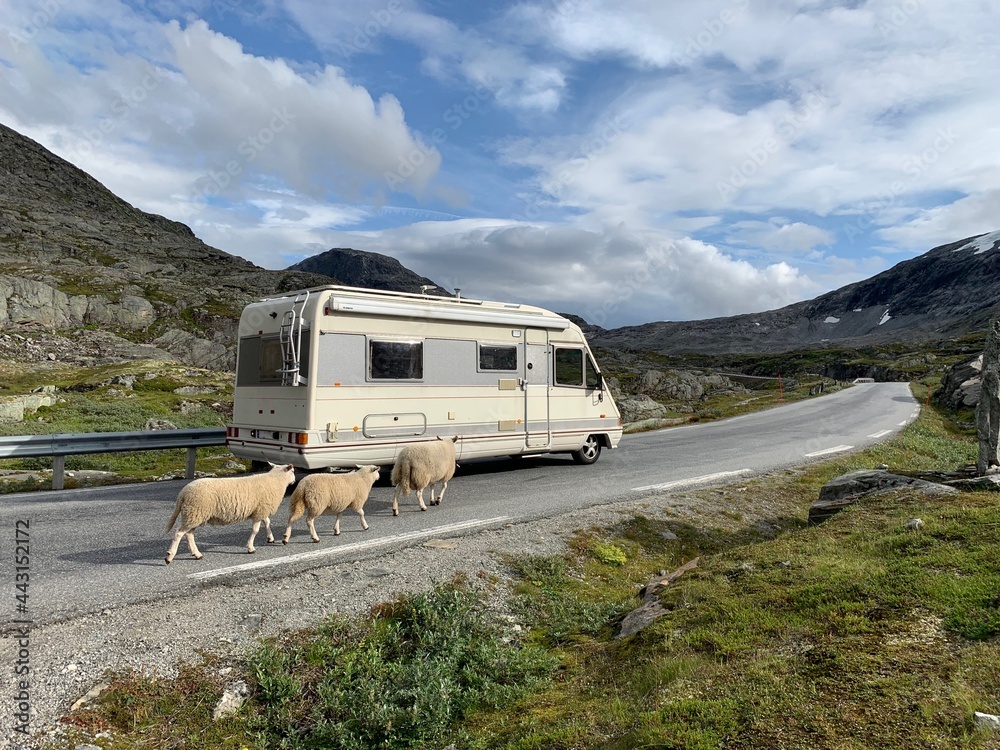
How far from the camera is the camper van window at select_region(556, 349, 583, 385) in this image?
589 inches

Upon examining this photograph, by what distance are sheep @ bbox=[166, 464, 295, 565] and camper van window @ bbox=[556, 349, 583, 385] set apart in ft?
27.4

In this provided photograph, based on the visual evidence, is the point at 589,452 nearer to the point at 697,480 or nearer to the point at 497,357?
the point at 697,480

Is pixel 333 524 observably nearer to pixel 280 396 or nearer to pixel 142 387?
pixel 280 396

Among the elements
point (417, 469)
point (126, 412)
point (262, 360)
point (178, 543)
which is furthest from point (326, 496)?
point (126, 412)

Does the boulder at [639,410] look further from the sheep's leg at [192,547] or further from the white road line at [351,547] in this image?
the sheep's leg at [192,547]

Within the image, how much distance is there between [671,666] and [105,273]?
11364cm

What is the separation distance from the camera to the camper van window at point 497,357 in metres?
13.6

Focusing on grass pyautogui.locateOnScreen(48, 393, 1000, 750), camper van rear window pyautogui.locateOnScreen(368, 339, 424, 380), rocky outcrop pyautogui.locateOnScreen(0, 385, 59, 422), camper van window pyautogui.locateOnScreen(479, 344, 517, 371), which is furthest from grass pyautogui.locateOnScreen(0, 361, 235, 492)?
grass pyautogui.locateOnScreen(48, 393, 1000, 750)

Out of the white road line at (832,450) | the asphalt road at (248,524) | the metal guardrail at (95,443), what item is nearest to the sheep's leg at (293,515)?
the asphalt road at (248,524)

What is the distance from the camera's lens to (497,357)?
1382 centimetres

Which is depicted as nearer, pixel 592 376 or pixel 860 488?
pixel 860 488

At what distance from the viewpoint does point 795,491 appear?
13438 mm

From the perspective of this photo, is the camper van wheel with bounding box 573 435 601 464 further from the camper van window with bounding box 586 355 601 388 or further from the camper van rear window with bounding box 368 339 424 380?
the camper van rear window with bounding box 368 339 424 380

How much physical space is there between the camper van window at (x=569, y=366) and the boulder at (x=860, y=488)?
6.34m
